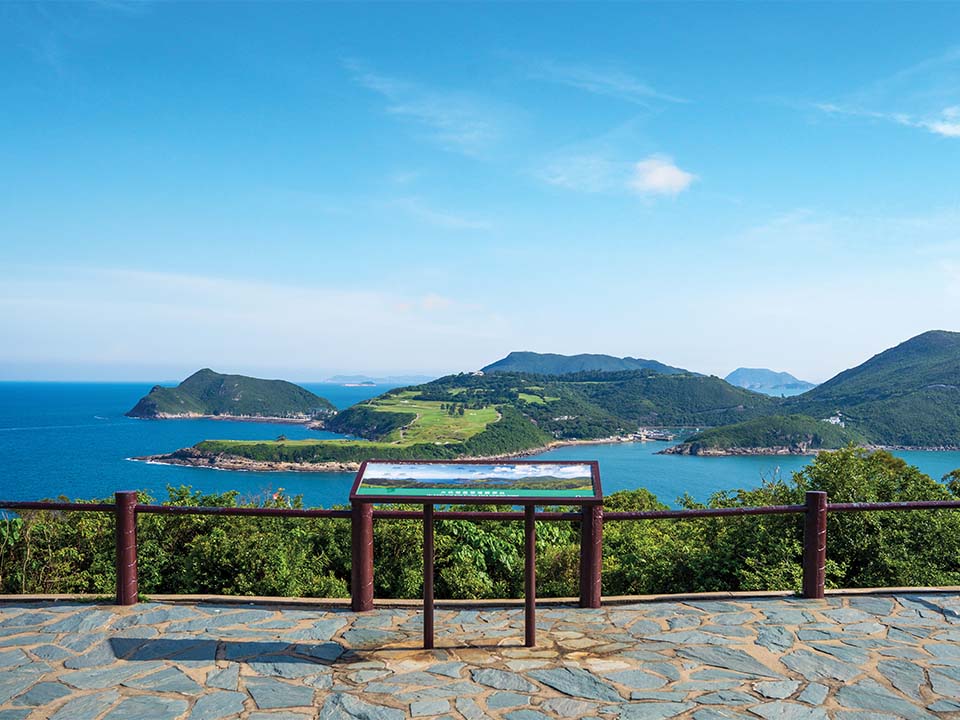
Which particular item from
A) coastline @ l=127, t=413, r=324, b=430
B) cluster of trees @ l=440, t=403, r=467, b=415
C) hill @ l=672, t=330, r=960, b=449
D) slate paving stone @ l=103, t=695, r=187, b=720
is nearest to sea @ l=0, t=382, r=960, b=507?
hill @ l=672, t=330, r=960, b=449

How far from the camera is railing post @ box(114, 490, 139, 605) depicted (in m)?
4.92

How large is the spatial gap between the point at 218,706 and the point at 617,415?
459 feet

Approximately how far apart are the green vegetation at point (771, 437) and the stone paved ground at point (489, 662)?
311ft

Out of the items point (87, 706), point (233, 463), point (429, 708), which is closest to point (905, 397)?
point (233, 463)

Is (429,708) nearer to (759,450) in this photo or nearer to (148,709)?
(148,709)

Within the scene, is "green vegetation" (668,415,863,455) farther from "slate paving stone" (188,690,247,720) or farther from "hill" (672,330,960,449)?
"slate paving stone" (188,690,247,720)

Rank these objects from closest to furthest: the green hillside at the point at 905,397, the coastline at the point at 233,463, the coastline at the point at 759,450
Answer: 1. the coastline at the point at 233,463
2. the coastline at the point at 759,450
3. the green hillside at the point at 905,397

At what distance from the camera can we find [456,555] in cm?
657

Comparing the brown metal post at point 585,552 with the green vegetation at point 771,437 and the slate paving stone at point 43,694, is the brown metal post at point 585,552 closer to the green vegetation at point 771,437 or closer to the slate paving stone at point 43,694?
the slate paving stone at point 43,694

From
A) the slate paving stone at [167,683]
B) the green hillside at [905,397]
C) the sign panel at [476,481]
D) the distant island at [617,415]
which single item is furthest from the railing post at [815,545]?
the green hillside at [905,397]

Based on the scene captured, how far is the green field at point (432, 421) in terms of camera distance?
97.9m

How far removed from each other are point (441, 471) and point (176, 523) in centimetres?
363

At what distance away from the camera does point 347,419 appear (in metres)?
126

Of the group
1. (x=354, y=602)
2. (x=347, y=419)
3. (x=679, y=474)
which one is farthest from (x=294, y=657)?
(x=347, y=419)
